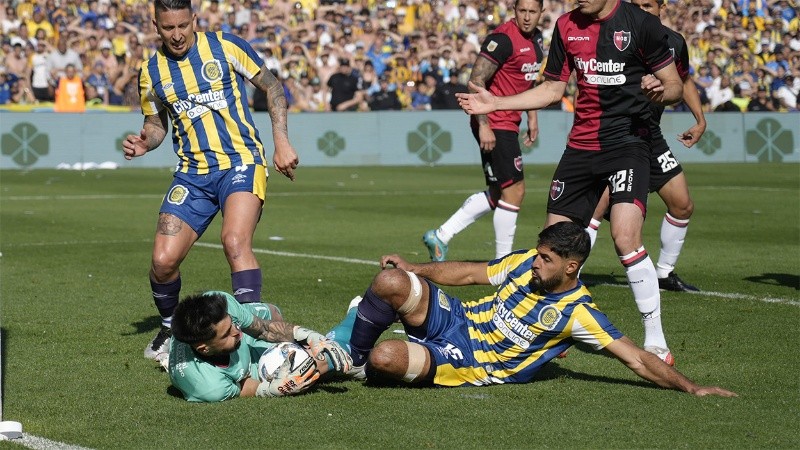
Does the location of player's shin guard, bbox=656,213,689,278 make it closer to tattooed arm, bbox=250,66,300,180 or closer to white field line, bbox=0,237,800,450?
white field line, bbox=0,237,800,450

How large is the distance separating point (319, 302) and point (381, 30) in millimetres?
24576

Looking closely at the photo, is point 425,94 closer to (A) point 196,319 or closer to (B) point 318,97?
(B) point 318,97

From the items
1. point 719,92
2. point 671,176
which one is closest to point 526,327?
point 671,176

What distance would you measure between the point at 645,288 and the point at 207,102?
10.1ft

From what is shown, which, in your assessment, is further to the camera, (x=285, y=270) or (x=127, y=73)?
(x=127, y=73)

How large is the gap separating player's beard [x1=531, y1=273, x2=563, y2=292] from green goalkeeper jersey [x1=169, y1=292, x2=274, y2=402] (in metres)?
1.62

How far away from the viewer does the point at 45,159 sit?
89.4 ft

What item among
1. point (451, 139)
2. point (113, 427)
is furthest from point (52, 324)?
point (451, 139)

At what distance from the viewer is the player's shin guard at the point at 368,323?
22.8 ft

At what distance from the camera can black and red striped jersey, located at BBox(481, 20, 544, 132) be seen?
38.5 feet

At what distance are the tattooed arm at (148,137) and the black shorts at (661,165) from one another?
4.04 metres

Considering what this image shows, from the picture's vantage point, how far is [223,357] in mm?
6777

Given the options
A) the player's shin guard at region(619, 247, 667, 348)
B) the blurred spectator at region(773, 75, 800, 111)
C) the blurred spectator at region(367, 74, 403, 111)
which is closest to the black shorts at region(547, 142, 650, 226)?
the player's shin guard at region(619, 247, 667, 348)

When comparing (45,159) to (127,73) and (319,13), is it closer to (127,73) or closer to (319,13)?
(127,73)
